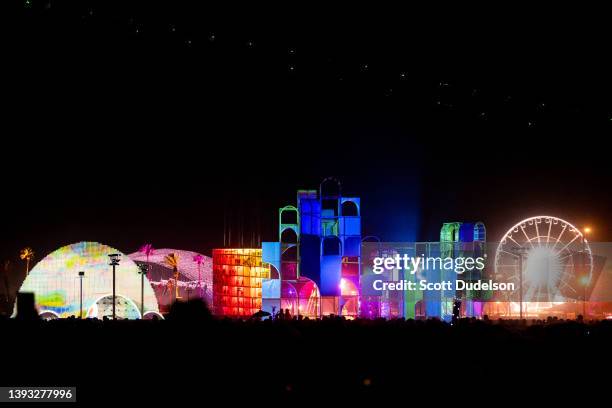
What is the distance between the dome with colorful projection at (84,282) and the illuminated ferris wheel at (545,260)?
20172 mm

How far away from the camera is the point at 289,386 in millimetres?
9219

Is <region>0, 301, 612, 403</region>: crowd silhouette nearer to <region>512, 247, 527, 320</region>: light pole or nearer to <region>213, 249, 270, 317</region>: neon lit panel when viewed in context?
<region>512, 247, 527, 320</region>: light pole

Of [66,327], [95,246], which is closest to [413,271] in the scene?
[95,246]

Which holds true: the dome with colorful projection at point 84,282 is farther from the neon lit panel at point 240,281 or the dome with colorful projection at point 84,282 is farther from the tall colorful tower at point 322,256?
the tall colorful tower at point 322,256

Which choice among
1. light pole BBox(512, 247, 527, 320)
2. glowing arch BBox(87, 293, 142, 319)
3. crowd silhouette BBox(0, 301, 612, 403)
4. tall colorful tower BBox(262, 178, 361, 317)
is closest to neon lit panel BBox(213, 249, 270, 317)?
glowing arch BBox(87, 293, 142, 319)

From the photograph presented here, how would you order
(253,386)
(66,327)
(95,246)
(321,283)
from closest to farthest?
(253,386) → (66,327) → (321,283) → (95,246)

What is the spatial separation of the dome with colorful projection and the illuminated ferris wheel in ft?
66.2

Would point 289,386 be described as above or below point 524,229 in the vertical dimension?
below

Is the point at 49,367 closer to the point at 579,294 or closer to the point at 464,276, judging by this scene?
the point at 464,276

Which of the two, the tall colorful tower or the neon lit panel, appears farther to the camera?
the neon lit panel

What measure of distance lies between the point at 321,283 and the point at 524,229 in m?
9.85

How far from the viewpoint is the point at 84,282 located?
4559 centimetres

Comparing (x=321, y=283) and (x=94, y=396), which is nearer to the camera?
(x=94, y=396)

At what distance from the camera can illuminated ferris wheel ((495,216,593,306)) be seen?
36375 mm
